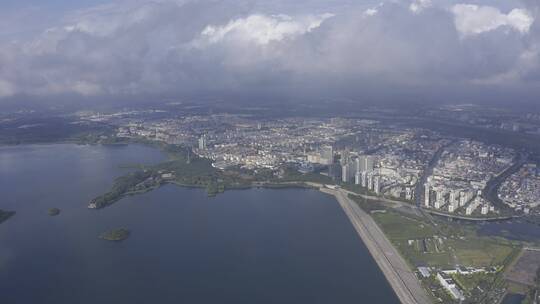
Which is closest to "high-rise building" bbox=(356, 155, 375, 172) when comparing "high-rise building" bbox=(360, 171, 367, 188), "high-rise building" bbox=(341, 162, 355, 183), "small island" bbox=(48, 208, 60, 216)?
"high-rise building" bbox=(341, 162, 355, 183)

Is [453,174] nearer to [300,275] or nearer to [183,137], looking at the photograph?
[300,275]

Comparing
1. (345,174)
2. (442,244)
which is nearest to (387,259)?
(442,244)

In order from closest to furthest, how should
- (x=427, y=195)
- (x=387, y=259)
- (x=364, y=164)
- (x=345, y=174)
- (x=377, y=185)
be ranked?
1. (x=387, y=259)
2. (x=427, y=195)
3. (x=377, y=185)
4. (x=345, y=174)
5. (x=364, y=164)

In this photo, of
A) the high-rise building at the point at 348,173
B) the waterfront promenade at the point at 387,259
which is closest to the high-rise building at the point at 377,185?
the high-rise building at the point at 348,173

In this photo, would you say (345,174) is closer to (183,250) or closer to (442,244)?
(442,244)

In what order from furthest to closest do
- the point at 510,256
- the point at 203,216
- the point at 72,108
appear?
the point at 72,108
the point at 203,216
the point at 510,256

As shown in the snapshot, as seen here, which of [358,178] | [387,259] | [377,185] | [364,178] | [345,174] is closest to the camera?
[387,259]

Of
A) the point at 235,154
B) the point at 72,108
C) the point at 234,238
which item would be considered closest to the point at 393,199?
the point at 234,238
